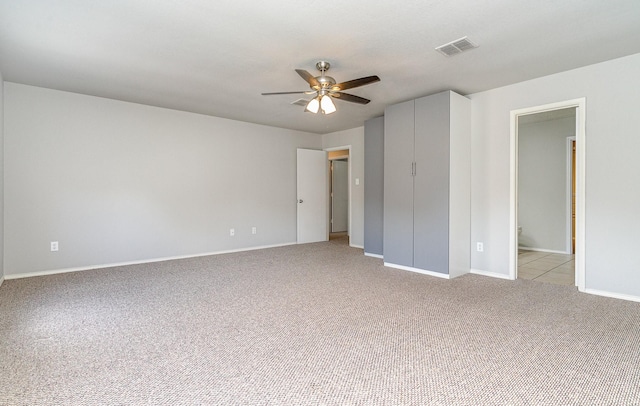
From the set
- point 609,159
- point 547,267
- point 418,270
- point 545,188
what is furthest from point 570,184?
point 418,270

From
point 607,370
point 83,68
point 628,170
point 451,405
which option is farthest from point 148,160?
point 628,170

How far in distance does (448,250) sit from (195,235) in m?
3.97

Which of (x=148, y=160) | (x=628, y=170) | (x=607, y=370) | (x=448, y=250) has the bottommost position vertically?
(x=607, y=370)

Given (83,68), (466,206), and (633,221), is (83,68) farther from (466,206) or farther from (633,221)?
(633,221)

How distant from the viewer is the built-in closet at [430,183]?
4086mm

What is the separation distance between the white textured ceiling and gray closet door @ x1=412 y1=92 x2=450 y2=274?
0.30 metres

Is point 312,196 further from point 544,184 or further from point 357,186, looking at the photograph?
point 544,184

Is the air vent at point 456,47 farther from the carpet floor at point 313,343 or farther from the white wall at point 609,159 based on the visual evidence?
the carpet floor at point 313,343

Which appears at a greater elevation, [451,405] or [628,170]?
[628,170]

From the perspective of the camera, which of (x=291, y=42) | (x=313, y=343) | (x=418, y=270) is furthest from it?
(x=418, y=270)

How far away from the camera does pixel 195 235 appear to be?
540cm

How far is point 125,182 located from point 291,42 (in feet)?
11.2

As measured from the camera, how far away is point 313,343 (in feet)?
7.46

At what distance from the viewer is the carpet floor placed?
1.71 m
